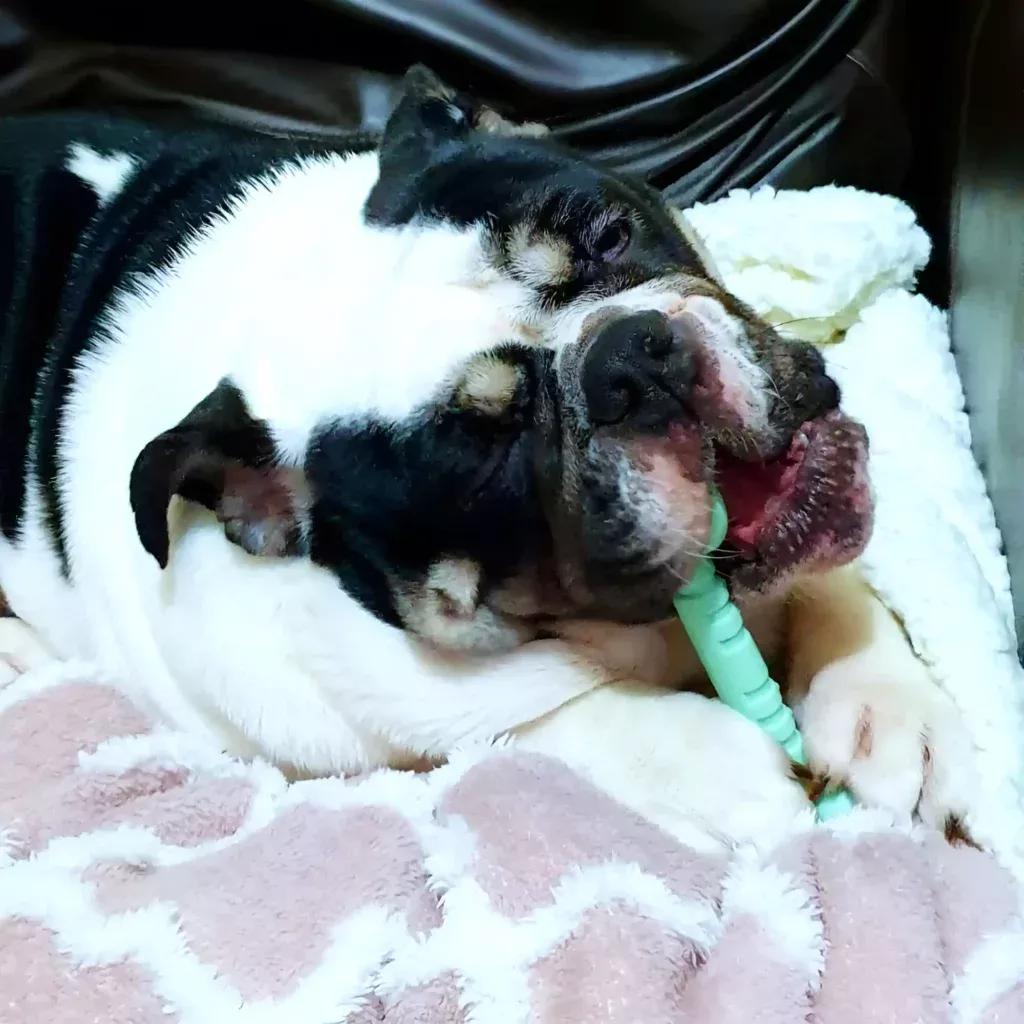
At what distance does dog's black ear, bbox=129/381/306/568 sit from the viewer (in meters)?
1.27

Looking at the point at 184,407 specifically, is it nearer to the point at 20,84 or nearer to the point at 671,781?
the point at 671,781

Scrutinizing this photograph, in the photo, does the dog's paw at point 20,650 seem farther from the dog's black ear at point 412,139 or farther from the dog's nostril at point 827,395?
the dog's nostril at point 827,395

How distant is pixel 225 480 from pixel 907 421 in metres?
0.92

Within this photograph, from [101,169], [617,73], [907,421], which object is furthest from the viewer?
[617,73]

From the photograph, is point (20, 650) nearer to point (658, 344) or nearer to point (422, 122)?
point (422, 122)

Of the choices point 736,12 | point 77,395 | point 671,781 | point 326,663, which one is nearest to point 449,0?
point 736,12

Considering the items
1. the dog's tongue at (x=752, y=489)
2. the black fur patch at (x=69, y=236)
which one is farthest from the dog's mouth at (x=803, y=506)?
the black fur patch at (x=69, y=236)

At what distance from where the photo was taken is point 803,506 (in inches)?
49.7

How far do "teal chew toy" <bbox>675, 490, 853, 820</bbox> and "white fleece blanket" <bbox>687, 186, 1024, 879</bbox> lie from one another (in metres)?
0.19

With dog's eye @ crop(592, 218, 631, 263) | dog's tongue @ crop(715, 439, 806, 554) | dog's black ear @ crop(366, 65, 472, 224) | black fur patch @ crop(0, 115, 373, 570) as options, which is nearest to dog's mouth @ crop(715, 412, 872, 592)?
dog's tongue @ crop(715, 439, 806, 554)

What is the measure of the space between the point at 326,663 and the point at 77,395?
21.1 inches

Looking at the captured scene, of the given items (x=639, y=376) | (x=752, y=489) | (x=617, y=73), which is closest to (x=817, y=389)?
(x=752, y=489)

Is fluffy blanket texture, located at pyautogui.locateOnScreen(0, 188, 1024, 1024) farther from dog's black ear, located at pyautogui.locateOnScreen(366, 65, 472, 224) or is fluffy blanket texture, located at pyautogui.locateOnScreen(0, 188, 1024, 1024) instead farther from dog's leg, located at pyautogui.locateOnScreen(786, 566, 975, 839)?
dog's black ear, located at pyautogui.locateOnScreen(366, 65, 472, 224)

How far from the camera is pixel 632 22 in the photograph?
193 cm
